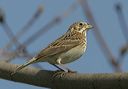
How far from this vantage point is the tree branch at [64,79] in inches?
164

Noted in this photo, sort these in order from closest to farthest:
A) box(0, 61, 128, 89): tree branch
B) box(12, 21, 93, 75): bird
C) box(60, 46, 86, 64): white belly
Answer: box(0, 61, 128, 89): tree branch
box(12, 21, 93, 75): bird
box(60, 46, 86, 64): white belly

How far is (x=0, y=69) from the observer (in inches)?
229

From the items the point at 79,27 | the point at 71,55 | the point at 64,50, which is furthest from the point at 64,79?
the point at 79,27

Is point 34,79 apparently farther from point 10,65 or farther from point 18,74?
point 10,65

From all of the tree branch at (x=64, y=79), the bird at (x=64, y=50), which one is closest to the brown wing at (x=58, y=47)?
the bird at (x=64, y=50)

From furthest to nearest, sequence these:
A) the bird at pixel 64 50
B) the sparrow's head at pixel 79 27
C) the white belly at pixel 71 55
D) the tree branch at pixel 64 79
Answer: the sparrow's head at pixel 79 27 → the white belly at pixel 71 55 → the bird at pixel 64 50 → the tree branch at pixel 64 79

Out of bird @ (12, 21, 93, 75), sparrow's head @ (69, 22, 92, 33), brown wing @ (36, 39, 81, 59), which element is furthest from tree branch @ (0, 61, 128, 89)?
sparrow's head @ (69, 22, 92, 33)

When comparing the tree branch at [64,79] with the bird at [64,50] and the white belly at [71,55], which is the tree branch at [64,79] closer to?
the bird at [64,50]

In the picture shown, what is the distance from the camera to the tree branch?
4162 millimetres

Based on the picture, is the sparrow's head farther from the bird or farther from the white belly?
the white belly

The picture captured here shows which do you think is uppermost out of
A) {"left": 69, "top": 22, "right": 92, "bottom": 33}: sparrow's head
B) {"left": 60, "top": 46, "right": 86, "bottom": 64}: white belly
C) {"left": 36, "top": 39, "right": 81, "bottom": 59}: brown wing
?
{"left": 69, "top": 22, "right": 92, "bottom": 33}: sparrow's head

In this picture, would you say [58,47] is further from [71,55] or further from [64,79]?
[64,79]

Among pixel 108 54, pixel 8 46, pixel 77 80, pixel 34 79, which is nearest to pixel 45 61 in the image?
pixel 34 79

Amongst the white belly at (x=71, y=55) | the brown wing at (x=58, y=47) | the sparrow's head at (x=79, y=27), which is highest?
the sparrow's head at (x=79, y=27)
